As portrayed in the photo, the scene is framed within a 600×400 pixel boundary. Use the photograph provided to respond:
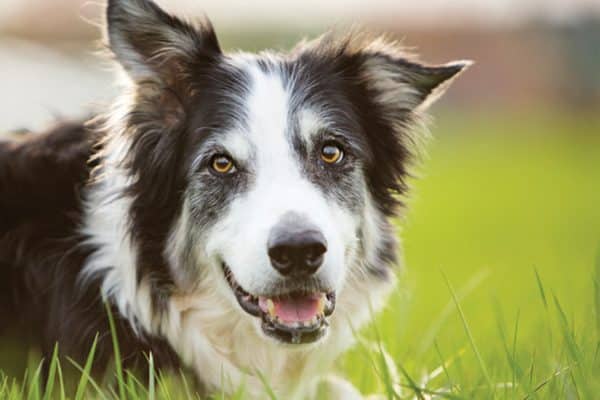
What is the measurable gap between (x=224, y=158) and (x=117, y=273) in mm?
735

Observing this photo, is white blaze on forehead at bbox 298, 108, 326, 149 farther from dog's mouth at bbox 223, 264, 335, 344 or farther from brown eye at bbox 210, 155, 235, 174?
dog's mouth at bbox 223, 264, 335, 344

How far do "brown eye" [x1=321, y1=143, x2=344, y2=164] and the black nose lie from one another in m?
0.65

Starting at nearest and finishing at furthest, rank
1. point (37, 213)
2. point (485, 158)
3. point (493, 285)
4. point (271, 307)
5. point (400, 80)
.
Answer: point (271, 307) → point (37, 213) → point (400, 80) → point (493, 285) → point (485, 158)

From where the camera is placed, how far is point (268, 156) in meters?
4.13

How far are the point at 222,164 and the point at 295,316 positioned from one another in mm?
758

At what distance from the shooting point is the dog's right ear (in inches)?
167

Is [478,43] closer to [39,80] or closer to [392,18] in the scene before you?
[392,18]

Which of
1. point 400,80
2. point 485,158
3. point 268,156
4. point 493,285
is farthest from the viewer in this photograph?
point 485,158

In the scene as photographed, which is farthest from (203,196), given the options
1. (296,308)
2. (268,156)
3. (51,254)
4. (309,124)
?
(51,254)

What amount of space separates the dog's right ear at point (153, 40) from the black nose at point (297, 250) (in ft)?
3.88

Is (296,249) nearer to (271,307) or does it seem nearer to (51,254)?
(271,307)

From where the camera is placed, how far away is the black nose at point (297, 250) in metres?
3.69

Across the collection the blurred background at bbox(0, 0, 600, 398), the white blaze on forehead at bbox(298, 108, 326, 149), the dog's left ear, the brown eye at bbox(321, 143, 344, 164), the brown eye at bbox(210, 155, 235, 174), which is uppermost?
the dog's left ear

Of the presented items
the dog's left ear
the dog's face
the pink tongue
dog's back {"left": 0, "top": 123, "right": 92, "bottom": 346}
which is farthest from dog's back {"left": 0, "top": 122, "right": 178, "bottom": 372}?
the dog's left ear
